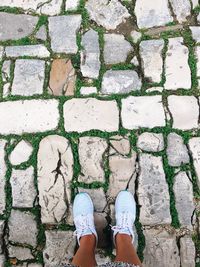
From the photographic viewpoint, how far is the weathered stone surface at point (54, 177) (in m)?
3.96

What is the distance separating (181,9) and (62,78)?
122cm

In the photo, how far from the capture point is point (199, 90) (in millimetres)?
4102

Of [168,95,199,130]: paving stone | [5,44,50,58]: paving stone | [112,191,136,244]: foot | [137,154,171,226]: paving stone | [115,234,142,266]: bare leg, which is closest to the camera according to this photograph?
[115,234,142,266]: bare leg

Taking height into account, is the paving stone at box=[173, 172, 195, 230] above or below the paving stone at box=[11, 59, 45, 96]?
below

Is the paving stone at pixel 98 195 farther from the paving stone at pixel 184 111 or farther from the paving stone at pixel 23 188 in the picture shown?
the paving stone at pixel 184 111

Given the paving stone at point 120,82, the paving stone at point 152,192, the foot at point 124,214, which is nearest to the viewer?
the foot at point 124,214

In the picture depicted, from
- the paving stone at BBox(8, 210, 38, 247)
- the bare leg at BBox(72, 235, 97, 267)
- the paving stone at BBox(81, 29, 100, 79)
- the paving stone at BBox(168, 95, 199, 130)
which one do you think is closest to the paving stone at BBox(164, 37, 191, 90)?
the paving stone at BBox(168, 95, 199, 130)

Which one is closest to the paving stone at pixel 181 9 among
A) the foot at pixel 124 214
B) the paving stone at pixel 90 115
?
the paving stone at pixel 90 115

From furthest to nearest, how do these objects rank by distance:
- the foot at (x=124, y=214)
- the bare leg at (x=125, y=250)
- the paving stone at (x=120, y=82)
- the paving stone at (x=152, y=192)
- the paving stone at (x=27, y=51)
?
the paving stone at (x=27, y=51) → the paving stone at (x=120, y=82) → the paving stone at (x=152, y=192) → the foot at (x=124, y=214) → the bare leg at (x=125, y=250)

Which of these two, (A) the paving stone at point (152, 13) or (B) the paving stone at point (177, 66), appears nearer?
(B) the paving stone at point (177, 66)

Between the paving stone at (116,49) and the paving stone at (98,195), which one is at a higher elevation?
the paving stone at (116,49)

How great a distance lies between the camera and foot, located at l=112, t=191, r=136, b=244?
3793 millimetres

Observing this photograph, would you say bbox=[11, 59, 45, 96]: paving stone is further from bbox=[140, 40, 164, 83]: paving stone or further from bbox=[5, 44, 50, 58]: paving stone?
bbox=[140, 40, 164, 83]: paving stone

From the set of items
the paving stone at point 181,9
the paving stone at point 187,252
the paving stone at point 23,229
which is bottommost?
the paving stone at point 187,252
